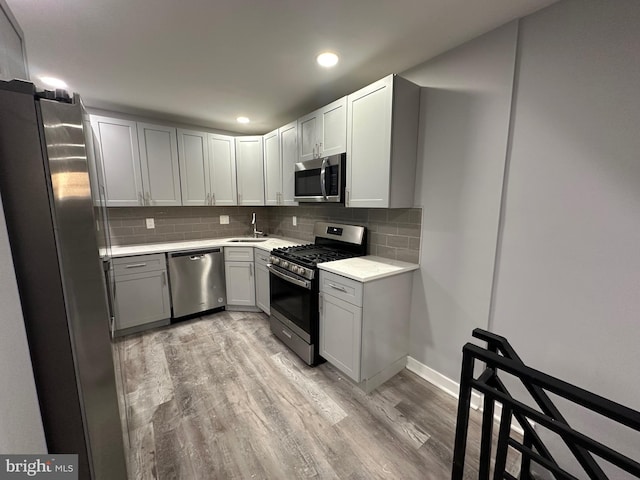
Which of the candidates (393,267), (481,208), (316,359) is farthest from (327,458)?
(481,208)

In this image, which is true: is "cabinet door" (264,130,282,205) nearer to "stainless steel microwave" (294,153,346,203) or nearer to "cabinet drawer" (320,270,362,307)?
"stainless steel microwave" (294,153,346,203)

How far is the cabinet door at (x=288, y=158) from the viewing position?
9.52 ft

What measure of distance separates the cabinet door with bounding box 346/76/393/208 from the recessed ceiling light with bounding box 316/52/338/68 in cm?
30

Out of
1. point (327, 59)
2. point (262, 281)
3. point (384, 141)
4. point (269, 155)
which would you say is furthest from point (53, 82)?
point (384, 141)

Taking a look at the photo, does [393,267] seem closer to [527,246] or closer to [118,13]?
[527,246]

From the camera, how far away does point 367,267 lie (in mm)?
2070

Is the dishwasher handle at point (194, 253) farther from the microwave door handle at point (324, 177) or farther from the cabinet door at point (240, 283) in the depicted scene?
the microwave door handle at point (324, 177)

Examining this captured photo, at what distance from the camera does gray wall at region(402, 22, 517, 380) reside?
5.42 feet


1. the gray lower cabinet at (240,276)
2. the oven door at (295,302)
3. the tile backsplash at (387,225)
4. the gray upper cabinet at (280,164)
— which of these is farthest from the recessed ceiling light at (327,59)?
the gray lower cabinet at (240,276)

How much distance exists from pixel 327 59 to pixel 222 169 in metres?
2.18

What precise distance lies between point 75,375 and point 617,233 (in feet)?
7.55

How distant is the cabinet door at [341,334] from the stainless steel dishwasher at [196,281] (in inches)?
67.6

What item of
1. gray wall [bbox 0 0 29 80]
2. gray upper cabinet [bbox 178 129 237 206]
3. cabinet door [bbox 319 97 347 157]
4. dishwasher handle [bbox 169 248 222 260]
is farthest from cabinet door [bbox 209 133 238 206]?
gray wall [bbox 0 0 29 80]

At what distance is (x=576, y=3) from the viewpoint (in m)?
1.32
